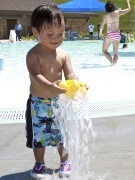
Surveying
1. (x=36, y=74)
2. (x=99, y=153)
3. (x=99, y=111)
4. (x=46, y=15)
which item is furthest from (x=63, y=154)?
(x=99, y=111)

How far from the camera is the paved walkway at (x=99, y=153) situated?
2.92 metres

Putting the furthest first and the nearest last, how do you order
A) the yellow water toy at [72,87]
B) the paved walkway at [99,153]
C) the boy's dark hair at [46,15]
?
the paved walkway at [99,153] → the boy's dark hair at [46,15] → the yellow water toy at [72,87]

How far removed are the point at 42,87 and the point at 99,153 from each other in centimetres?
90

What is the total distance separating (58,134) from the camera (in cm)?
288

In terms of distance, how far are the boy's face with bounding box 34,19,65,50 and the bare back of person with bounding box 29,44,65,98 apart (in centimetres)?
6

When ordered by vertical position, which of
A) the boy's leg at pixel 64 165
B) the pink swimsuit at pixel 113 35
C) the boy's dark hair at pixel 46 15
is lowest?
the boy's leg at pixel 64 165

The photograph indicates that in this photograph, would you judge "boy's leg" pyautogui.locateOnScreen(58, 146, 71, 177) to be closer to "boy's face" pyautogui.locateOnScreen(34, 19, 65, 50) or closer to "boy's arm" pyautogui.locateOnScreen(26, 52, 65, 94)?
"boy's arm" pyautogui.locateOnScreen(26, 52, 65, 94)

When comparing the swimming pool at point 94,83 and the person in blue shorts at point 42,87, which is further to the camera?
the swimming pool at point 94,83

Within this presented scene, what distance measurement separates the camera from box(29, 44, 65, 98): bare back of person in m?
2.81

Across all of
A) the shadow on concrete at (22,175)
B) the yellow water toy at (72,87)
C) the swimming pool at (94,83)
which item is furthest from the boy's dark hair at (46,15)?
the swimming pool at (94,83)

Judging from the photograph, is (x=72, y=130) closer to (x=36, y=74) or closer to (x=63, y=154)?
(x=63, y=154)

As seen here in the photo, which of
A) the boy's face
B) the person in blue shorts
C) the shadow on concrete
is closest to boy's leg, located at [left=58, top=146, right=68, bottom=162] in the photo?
the person in blue shorts

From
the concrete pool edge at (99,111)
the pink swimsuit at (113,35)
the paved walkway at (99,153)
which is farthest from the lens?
the pink swimsuit at (113,35)

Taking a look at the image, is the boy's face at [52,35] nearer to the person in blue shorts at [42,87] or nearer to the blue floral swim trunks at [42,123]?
the person in blue shorts at [42,87]
